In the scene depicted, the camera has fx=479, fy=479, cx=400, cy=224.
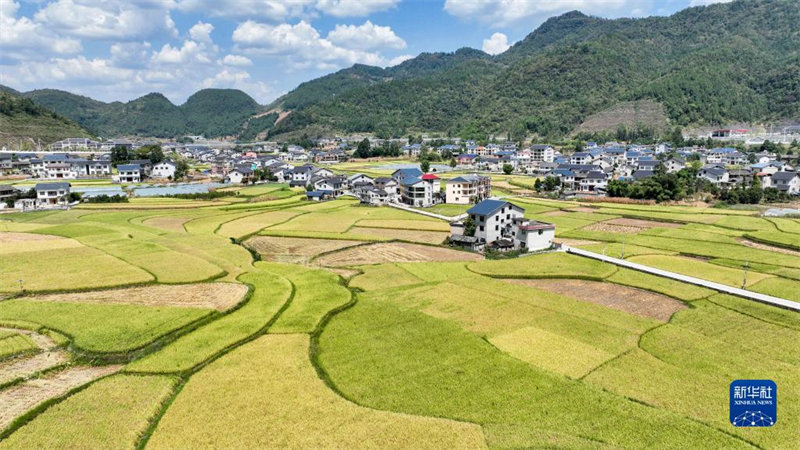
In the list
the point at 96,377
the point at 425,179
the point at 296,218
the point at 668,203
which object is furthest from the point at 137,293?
the point at 668,203

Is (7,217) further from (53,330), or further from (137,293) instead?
(53,330)

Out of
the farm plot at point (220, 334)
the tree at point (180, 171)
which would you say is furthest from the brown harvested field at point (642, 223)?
the tree at point (180, 171)

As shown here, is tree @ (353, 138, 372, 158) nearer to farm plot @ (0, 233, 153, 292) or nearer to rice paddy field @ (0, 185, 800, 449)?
rice paddy field @ (0, 185, 800, 449)

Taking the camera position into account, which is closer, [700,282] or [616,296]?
[616,296]

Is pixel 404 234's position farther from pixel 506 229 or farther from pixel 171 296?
pixel 171 296

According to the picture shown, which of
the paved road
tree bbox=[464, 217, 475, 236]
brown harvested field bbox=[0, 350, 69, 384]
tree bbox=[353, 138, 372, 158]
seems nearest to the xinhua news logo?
the paved road

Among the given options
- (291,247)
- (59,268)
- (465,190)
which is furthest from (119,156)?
(59,268)
